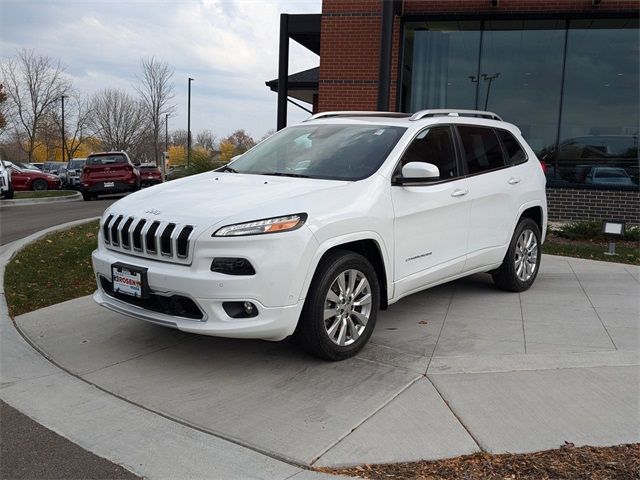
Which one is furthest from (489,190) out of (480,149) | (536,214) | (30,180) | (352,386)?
(30,180)

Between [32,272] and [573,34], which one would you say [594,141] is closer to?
[573,34]

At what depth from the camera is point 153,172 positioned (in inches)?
1124

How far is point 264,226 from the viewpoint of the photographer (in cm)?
379

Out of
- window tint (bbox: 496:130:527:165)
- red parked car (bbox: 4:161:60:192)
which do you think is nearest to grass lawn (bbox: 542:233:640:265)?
window tint (bbox: 496:130:527:165)

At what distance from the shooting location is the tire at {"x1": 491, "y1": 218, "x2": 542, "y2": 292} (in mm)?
6168

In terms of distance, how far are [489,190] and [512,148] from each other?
0.90m

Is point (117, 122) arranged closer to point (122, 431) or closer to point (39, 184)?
point (39, 184)

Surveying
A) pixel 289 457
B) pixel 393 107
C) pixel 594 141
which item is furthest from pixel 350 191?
pixel 594 141

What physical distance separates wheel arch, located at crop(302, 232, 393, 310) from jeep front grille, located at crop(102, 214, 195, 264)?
2.81 ft

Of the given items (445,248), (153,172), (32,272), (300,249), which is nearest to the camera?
(300,249)

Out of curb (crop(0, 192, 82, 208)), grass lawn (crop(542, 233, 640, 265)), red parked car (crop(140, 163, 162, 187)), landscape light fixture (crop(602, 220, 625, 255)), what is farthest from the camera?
red parked car (crop(140, 163, 162, 187))

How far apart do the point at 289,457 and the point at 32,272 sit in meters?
5.12

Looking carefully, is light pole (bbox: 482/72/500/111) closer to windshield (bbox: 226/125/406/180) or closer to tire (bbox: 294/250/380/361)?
windshield (bbox: 226/125/406/180)

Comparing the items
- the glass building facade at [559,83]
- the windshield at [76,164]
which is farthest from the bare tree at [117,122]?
the glass building facade at [559,83]
